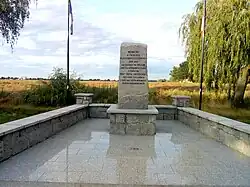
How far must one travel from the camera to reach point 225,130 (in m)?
6.49

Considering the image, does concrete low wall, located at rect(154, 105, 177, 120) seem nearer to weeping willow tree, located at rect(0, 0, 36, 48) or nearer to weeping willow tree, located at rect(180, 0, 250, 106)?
weeping willow tree, located at rect(180, 0, 250, 106)

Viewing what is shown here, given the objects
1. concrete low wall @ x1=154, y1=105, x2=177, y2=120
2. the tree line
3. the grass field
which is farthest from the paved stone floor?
the grass field

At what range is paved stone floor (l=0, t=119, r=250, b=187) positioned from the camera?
4043 millimetres

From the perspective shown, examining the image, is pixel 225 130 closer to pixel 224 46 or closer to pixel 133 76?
pixel 133 76

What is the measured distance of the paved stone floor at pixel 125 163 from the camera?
4.04 metres

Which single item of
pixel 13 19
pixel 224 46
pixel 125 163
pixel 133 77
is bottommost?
pixel 125 163

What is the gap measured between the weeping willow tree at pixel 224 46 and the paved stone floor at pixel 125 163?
712 cm

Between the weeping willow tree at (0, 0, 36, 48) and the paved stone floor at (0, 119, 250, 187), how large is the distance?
595cm

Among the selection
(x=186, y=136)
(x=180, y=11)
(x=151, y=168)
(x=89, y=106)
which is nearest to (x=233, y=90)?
(x=180, y=11)

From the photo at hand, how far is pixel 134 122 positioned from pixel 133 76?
1.39 metres

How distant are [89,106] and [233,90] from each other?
7.11m

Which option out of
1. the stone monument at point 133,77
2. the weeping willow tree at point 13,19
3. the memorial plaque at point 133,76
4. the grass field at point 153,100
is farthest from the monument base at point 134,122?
the grass field at point 153,100

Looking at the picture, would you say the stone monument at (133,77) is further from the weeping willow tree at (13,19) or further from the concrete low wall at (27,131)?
the weeping willow tree at (13,19)

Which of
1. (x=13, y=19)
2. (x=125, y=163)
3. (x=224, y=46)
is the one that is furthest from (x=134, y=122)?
(x=224, y=46)
